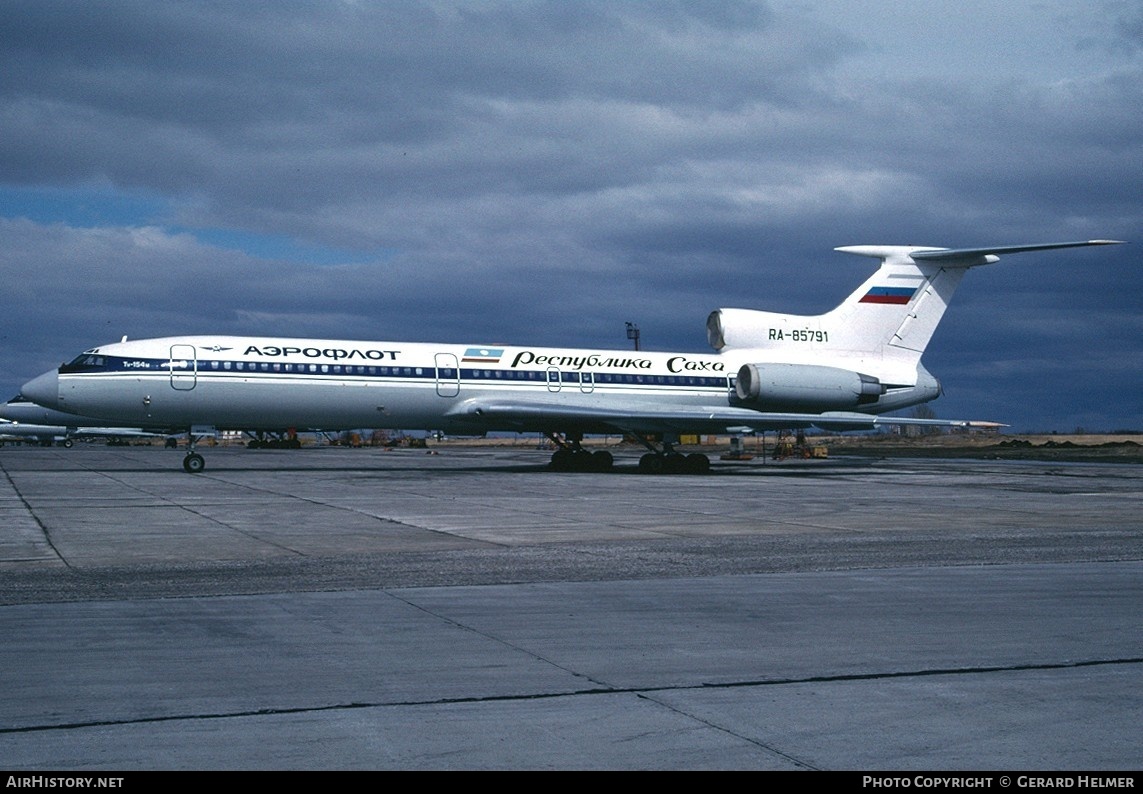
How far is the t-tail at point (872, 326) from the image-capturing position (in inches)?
1380

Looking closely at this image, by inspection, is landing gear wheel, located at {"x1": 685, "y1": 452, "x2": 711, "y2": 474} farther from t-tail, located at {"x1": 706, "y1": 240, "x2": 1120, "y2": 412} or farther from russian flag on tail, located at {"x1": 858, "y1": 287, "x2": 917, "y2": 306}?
russian flag on tail, located at {"x1": 858, "y1": 287, "x2": 917, "y2": 306}

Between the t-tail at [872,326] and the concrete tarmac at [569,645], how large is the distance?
19706 millimetres

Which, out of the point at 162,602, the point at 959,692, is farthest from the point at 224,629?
the point at 959,692

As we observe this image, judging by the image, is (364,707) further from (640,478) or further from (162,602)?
(640,478)

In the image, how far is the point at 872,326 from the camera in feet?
→ 116

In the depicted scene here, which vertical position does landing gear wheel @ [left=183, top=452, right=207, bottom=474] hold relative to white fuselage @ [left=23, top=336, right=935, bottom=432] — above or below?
below

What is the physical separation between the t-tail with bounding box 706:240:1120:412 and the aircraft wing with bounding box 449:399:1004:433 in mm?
2174

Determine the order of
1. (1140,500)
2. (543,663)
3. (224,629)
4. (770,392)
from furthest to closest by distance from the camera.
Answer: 1. (770,392)
2. (1140,500)
3. (224,629)
4. (543,663)

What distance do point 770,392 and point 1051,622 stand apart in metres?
25.7

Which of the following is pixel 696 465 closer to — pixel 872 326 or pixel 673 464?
pixel 673 464

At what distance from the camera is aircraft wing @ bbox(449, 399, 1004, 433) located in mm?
31422

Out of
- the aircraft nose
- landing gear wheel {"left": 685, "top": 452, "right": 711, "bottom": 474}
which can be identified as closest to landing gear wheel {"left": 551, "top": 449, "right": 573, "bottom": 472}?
landing gear wheel {"left": 685, "top": 452, "right": 711, "bottom": 474}

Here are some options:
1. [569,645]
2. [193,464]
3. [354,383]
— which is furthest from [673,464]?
[569,645]

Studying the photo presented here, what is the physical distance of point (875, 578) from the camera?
10.1 meters
